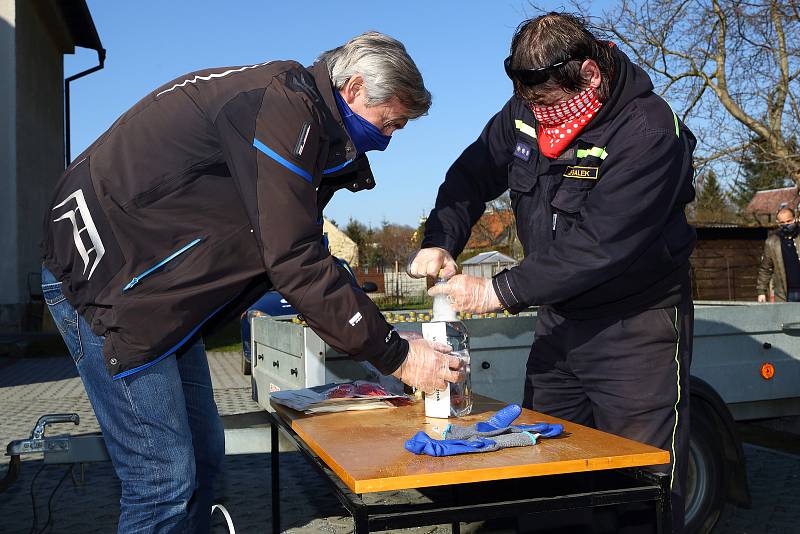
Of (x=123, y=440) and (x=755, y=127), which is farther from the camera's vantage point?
(x=755, y=127)

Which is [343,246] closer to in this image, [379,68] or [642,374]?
[642,374]

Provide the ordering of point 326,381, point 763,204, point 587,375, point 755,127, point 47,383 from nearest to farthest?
point 587,375
point 326,381
point 47,383
point 755,127
point 763,204

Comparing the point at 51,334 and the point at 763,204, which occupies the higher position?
the point at 763,204

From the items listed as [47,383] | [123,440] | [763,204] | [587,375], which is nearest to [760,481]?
[587,375]

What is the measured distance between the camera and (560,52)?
2.59 meters

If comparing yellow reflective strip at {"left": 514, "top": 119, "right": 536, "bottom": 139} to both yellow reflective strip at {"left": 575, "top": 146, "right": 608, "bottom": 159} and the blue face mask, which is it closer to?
yellow reflective strip at {"left": 575, "top": 146, "right": 608, "bottom": 159}

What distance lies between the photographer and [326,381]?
3836 mm

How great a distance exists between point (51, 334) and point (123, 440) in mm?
15310

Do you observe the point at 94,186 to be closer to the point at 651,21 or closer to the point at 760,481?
the point at 760,481

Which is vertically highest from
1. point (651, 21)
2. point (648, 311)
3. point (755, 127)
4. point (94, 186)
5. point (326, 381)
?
point (651, 21)

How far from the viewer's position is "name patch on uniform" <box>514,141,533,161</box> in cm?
295

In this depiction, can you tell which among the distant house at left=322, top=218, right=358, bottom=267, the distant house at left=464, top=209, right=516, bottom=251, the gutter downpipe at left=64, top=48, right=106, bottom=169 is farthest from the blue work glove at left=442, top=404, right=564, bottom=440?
the distant house at left=322, top=218, right=358, bottom=267

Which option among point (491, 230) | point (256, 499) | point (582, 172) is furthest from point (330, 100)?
point (491, 230)

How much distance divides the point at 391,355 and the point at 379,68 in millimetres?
823
